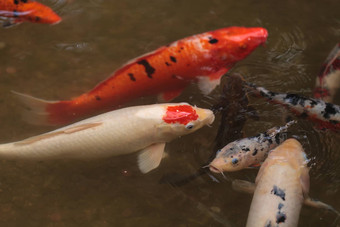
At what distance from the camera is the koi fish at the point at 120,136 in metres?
3.13

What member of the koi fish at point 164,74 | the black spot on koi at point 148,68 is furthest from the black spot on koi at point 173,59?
the black spot on koi at point 148,68

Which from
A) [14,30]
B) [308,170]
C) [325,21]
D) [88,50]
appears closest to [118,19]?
[88,50]

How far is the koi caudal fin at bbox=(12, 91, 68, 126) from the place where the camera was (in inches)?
137

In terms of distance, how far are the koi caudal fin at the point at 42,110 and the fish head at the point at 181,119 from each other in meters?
0.86

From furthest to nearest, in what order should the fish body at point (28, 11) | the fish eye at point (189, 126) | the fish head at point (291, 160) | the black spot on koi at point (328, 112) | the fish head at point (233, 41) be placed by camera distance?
the fish body at point (28, 11), the fish head at point (233, 41), the black spot on koi at point (328, 112), the fish eye at point (189, 126), the fish head at point (291, 160)

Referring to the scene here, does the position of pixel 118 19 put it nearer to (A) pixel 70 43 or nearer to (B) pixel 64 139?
(A) pixel 70 43

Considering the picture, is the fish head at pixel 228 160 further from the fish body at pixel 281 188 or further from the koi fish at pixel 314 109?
the koi fish at pixel 314 109

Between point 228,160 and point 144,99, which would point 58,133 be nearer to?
point 144,99

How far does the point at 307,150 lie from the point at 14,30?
10.3ft

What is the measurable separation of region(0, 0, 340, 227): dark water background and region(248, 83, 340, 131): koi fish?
0.49ft

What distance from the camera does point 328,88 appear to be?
378 centimetres

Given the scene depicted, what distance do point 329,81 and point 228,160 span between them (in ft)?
4.55

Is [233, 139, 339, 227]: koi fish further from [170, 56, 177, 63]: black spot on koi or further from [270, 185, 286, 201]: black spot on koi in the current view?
[170, 56, 177, 63]: black spot on koi

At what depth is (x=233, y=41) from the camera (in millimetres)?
3736
